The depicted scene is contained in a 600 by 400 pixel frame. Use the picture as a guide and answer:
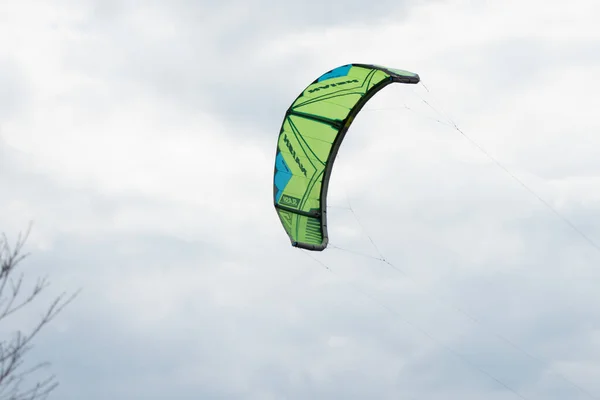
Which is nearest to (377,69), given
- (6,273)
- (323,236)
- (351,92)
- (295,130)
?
(351,92)

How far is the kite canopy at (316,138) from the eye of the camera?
32.0 m

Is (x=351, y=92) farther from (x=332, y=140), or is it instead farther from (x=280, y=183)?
(x=280, y=183)

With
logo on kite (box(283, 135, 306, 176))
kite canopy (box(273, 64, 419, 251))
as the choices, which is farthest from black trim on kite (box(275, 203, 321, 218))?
logo on kite (box(283, 135, 306, 176))

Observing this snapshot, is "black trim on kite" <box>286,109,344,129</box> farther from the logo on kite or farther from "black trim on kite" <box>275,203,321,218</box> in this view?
"black trim on kite" <box>275,203,321,218</box>

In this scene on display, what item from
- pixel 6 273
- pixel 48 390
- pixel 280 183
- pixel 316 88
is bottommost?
pixel 48 390

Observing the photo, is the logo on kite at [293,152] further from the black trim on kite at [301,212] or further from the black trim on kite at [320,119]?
the black trim on kite at [301,212]

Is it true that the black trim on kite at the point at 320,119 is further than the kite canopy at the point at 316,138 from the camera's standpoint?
Yes

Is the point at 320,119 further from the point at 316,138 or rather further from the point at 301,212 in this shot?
the point at 301,212

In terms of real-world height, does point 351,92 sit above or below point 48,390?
above

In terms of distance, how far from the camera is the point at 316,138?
107 feet

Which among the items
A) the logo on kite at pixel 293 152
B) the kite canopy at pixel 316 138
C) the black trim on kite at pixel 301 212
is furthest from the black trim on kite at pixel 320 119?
the black trim on kite at pixel 301 212

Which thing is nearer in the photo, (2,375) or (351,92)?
(2,375)

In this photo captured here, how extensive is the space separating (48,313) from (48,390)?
91 cm

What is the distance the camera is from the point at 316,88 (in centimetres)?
3281
